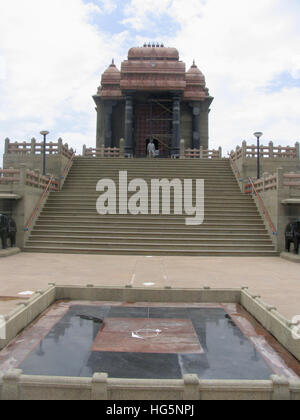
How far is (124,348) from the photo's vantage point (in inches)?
195

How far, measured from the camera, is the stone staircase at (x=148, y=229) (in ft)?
46.5

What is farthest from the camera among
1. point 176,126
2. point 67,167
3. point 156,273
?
point 176,126

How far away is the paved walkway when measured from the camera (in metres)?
7.78

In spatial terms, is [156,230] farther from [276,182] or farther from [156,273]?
[156,273]

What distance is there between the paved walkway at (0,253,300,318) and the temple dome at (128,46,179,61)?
24.6 meters

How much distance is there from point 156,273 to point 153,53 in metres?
27.4

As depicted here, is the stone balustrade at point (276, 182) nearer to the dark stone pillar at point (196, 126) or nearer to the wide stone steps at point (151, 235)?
the wide stone steps at point (151, 235)

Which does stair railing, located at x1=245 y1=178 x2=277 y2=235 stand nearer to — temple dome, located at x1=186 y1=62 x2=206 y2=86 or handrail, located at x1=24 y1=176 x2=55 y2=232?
handrail, located at x1=24 y1=176 x2=55 y2=232

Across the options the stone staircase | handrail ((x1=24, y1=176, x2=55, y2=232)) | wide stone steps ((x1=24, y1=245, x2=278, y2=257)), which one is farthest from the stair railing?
handrail ((x1=24, y1=176, x2=55, y2=232))

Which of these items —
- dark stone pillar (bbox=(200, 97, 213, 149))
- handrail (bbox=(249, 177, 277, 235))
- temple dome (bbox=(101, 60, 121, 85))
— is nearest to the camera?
handrail (bbox=(249, 177, 277, 235))

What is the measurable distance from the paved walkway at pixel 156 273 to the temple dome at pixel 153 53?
80.6ft

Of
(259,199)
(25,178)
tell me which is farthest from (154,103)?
(25,178)

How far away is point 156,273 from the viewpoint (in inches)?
384

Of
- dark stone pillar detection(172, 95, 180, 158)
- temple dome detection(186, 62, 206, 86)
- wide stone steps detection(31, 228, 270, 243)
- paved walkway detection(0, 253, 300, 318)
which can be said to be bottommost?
paved walkway detection(0, 253, 300, 318)
